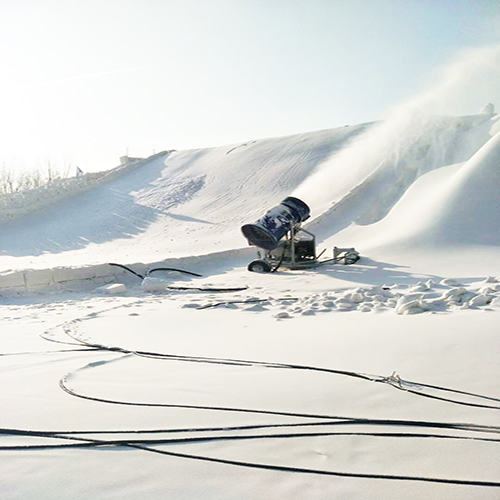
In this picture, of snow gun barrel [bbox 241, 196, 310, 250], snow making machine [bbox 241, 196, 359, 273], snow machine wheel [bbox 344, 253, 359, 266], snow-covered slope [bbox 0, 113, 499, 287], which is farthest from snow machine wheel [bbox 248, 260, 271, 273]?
snow-covered slope [bbox 0, 113, 499, 287]

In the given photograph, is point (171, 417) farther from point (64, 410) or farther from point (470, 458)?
point (470, 458)

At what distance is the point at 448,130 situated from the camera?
15.2 m

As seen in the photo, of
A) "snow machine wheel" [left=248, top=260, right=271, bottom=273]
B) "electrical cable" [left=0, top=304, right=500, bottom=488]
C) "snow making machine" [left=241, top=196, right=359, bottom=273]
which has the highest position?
"snow making machine" [left=241, top=196, right=359, bottom=273]

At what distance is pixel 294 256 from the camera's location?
9016mm

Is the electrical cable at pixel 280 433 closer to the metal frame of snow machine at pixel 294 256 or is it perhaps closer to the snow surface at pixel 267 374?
the snow surface at pixel 267 374

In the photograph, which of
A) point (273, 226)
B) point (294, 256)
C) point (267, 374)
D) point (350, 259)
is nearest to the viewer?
point (267, 374)

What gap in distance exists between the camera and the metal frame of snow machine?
894 cm

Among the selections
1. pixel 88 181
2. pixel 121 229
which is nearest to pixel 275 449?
pixel 121 229

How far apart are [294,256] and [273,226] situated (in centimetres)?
78

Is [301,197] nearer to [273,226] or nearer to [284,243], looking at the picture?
[284,243]

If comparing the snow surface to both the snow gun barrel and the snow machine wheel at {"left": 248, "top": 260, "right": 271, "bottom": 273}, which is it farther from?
the snow gun barrel

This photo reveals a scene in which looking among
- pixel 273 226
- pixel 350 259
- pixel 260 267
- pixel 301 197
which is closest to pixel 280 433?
pixel 273 226

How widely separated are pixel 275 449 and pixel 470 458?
0.68 m

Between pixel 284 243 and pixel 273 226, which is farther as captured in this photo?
pixel 284 243
